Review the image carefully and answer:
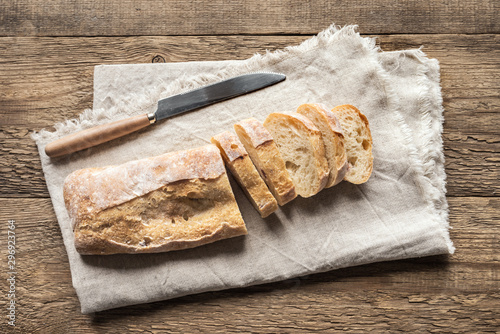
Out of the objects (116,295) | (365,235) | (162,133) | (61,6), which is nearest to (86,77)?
(61,6)

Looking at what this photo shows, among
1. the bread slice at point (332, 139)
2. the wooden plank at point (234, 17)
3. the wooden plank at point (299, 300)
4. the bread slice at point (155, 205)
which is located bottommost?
the wooden plank at point (299, 300)

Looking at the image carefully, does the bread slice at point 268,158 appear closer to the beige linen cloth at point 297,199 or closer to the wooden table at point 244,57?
the beige linen cloth at point 297,199

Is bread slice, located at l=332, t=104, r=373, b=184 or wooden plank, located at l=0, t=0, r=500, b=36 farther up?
wooden plank, located at l=0, t=0, r=500, b=36

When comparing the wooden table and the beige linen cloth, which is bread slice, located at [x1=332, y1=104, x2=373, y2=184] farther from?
the wooden table

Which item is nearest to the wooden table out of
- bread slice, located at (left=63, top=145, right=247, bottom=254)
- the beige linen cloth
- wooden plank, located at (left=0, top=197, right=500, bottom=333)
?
wooden plank, located at (left=0, top=197, right=500, bottom=333)

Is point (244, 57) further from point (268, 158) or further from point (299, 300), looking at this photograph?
point (299, 300)

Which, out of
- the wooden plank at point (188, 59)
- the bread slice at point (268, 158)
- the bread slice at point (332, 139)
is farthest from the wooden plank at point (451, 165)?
the bread slice at point (268, 158)
